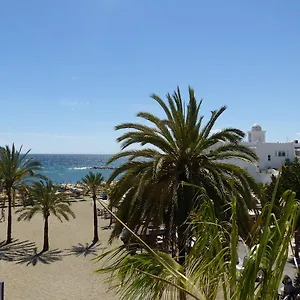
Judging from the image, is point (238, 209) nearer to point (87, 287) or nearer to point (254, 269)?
point (254, 269)

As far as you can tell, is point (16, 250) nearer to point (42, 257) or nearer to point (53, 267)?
point (42, 257)

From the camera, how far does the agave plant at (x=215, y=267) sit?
130 inches

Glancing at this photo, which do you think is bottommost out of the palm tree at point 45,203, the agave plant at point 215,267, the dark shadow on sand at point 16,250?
the dark shadow on sand at point 16,250

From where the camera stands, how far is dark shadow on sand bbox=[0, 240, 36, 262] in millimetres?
19828

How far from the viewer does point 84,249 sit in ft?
71.7

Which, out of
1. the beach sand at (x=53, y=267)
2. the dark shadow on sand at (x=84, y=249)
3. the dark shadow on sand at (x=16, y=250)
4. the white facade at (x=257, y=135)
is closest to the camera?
the beach sand at (x=53, y=267)

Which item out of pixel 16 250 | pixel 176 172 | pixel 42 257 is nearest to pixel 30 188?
pixel 16 250

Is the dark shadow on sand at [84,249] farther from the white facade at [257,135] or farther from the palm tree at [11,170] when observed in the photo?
the white facade at [257,135]

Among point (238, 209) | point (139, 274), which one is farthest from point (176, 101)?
point (139, 274)

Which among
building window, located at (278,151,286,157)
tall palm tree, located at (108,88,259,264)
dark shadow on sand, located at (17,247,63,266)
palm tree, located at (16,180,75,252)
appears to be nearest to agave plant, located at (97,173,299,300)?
tall palm tree, located at (108,88,259,264)

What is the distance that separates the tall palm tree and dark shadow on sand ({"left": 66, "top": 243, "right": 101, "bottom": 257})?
1231 cm

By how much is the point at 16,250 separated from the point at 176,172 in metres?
16.0

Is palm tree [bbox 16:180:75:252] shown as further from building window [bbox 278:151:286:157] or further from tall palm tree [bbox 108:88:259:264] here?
building window [bbox 278:151:286:157]

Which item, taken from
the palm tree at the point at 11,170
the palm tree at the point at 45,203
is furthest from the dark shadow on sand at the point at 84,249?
the palm tree at the point at 11,170
